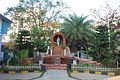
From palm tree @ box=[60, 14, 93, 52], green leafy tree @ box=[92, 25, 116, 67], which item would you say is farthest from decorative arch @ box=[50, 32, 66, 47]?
green leafy tree @ box=[92, 25, 116, 67]

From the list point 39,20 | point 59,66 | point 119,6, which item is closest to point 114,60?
point 59,66

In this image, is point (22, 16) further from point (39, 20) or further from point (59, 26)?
point (59, 26)

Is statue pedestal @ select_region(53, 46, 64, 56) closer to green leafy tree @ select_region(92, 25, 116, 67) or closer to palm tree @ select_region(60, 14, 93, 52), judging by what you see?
palm tree @ select_region(60, 14, 93, 52)

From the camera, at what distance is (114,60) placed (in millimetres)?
11992

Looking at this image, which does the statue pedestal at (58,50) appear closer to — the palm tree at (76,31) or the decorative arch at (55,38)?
the decorative arch at (55,38)

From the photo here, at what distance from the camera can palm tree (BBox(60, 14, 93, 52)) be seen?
16750 millimetres

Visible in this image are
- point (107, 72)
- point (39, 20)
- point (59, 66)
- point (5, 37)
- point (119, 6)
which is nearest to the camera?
point (107, 72)

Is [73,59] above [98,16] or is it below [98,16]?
below

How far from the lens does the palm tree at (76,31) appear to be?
16750mm

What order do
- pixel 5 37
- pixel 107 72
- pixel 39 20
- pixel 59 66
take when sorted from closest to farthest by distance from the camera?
pixel 107 72 → pixel 59 66 → pixel 39 20 → pixel 5 37

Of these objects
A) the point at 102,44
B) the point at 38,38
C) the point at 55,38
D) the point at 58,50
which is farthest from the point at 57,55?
the point at 102,44

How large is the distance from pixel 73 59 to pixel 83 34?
522 centimetres

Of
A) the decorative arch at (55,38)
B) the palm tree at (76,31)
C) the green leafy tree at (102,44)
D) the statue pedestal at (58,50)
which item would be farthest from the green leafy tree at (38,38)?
the green leafy tree at (102,44)

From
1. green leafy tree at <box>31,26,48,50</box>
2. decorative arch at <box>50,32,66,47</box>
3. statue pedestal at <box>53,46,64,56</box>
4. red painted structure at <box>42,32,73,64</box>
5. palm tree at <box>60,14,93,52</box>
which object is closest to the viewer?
red painted structure at <box>42,32,73,64</box>
